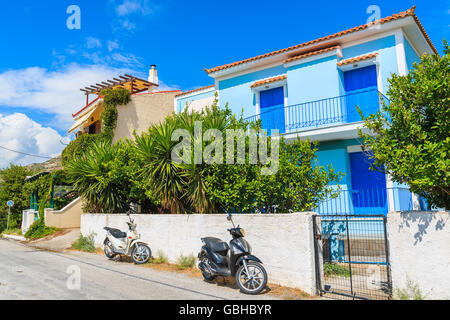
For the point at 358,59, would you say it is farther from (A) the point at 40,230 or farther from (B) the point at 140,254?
(A) the point at 40,230

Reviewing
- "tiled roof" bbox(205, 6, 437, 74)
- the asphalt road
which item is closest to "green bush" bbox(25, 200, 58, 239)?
the asphalt road

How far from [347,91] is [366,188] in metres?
3.85

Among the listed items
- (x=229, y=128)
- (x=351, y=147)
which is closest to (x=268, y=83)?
(x=351, y=147)

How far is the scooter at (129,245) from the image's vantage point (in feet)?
33.8

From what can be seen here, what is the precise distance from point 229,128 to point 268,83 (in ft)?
18.1

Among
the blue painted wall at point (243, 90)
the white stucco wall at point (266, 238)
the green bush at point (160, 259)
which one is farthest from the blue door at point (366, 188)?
the green bush at point (160, 259)

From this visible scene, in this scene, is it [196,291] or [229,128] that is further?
[229,128]

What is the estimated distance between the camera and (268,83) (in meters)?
14.8

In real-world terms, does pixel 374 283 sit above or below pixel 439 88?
below

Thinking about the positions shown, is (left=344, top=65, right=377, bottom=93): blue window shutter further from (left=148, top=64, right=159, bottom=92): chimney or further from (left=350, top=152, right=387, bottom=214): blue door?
(left=148, top=64, right=159, bottom=92): chimney

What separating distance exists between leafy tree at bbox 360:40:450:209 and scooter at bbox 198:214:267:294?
3.16 meters

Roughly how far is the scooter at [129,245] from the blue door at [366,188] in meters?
7.32
